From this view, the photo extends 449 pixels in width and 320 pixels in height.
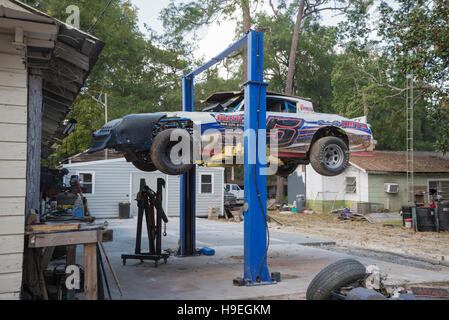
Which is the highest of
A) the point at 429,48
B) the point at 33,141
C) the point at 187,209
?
the point at 429,48

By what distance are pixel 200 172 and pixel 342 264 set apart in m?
17.1

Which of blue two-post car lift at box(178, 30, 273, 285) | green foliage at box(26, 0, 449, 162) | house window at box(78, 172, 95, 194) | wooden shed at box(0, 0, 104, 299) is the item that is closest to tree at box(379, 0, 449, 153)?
green foliage at box(26, 0, 449, 162)

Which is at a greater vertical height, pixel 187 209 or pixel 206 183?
pixel 206 183

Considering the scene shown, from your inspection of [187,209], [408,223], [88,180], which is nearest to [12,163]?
[187,209]

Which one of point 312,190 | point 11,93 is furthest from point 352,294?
point 312,190

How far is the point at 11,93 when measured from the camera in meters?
4.60

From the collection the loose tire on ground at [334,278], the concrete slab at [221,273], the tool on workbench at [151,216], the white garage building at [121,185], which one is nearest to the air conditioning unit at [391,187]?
the white garage building at [121,185]

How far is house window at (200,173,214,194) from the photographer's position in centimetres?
2227

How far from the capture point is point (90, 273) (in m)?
4.71

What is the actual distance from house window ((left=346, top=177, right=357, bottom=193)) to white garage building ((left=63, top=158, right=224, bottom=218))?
26.0 feet

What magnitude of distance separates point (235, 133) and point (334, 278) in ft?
13.0

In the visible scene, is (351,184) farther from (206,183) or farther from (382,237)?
(382,237)

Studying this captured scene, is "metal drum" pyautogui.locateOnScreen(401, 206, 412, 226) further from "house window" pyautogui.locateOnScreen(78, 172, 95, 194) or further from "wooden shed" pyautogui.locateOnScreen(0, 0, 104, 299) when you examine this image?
"wooden shed" pyautogui.locateOnScreen(0, 0, 104, 299)

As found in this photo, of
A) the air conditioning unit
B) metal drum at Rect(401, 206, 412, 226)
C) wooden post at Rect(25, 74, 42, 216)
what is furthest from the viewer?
the air conditioning unit
